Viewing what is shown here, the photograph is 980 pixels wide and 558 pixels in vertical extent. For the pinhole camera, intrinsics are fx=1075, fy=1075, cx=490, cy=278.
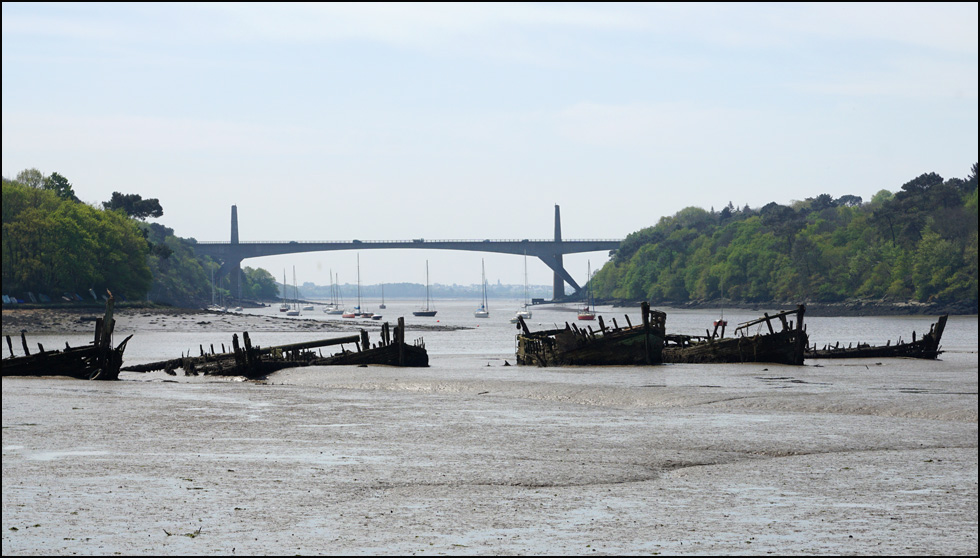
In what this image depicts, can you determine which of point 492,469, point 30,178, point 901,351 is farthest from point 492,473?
point 30,178

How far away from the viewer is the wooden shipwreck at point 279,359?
39250 mm

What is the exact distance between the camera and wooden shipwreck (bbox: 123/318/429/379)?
39250 millimetres

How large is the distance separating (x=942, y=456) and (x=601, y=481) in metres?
6.61

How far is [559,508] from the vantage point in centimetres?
1398

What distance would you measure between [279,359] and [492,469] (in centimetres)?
2573

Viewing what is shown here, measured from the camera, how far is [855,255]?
152 m

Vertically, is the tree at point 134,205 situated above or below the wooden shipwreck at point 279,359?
above

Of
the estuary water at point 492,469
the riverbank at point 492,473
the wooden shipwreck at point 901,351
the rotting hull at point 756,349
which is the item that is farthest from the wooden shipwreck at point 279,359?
the wooden shipwreck at point 901,351

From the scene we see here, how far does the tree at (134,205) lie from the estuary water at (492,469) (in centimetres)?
11963

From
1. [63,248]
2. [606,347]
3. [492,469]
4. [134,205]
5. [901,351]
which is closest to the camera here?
[492,469]

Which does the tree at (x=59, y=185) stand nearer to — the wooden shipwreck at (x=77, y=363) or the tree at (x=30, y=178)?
the tree at (x=30, y=178)

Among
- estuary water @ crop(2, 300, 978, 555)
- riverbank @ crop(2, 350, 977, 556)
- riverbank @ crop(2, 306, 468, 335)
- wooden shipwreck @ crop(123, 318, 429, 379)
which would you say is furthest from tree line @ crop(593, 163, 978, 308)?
riverbank @ crop(2, 350, 977, 556)

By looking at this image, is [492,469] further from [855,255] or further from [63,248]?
[855,255]

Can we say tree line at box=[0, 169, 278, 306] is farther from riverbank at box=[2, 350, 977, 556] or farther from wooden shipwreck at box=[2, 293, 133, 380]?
riverbank at box=[2, 350, 977, 556]
